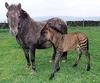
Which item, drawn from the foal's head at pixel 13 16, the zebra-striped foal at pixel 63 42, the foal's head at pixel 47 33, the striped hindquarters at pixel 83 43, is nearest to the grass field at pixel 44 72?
the zebra-striped foal at pixel 63 42

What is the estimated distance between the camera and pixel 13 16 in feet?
38.6

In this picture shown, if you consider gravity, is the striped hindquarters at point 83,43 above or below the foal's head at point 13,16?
below

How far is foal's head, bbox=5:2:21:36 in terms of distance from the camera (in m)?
11.7

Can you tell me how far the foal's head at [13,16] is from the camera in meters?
11.7

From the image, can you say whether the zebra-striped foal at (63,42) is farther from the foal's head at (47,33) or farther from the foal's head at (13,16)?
the foal's head at (13,16)

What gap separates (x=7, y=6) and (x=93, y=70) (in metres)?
3.39

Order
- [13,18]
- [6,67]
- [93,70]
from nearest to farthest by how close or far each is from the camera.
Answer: [13,18], [93,70], [6,67]

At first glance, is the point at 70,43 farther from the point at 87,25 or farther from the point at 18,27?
the point at 87,25

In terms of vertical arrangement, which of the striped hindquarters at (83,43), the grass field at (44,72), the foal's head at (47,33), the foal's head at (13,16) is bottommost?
the grass field at (44,72)

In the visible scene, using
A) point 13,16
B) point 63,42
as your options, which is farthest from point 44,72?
point 13,16

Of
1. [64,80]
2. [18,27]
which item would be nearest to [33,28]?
[18,27]

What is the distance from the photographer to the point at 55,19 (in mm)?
14859

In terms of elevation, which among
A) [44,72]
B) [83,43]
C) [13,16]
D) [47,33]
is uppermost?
[13,16]

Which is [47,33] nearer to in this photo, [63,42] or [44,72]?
[63,42]
